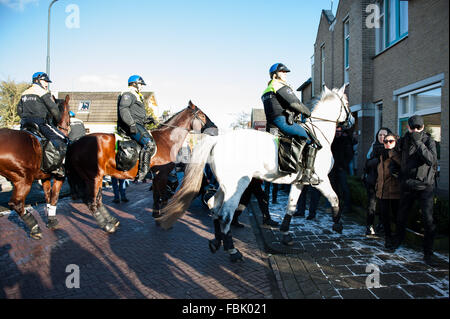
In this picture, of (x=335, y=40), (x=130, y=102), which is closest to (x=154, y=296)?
(x=130, y=102)

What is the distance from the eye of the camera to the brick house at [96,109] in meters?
33.8

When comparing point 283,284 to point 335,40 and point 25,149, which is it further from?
point 335,40

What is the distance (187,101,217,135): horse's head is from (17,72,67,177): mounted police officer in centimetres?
304

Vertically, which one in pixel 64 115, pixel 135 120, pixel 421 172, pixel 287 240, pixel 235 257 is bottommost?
pixel 235 257

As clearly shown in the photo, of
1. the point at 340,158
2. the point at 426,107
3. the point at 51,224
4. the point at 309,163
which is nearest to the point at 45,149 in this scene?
the point at 51,224

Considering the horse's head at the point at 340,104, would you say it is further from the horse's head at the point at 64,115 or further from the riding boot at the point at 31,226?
the riding boot at the point at 31,226

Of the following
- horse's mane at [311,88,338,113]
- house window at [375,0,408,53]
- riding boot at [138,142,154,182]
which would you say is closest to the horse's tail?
riding boot at [138,142,154,182]

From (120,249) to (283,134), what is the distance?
341cm

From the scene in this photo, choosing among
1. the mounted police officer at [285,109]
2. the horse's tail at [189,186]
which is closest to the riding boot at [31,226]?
the horse's tail at [189,186]

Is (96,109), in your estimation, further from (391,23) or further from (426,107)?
(426,107)

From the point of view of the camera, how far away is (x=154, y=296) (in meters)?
3.19

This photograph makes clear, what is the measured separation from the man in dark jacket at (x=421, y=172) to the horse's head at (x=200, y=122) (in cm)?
441

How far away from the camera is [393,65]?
27.0ft

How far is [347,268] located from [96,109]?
37.2m
